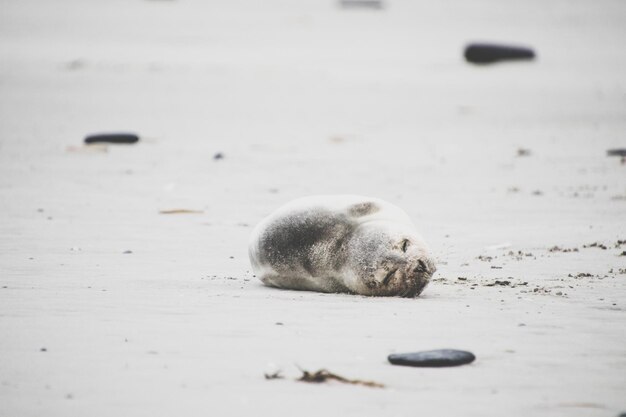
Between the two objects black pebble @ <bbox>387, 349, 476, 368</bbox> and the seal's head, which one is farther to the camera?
the seal's head

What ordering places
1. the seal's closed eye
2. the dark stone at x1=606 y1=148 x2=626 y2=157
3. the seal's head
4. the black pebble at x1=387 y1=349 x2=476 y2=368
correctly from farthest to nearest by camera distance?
the dark stone at x1=606 y1=148 x2=626 y2=157 < the seal's closed eye < the seal's head < the black pebble at x1=387 y1=349 x2=476 y2=368

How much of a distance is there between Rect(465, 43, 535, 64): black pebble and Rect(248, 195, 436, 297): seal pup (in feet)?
61.5

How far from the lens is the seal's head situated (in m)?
5.94

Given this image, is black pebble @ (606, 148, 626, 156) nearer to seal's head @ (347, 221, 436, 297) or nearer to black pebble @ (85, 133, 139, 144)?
black pebble @ (85, 133, 139, 144)

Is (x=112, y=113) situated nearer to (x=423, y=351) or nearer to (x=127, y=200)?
(x=127, y=200)

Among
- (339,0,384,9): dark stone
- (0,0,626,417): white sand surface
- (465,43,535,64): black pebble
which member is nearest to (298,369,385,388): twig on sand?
(0,0,626,417): white sand surface

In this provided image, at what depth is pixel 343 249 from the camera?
6043mm

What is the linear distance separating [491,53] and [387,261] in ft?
63.3

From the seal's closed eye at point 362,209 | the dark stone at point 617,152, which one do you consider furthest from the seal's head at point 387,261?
the dark stone at point 617,152

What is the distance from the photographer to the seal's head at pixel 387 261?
5938mm

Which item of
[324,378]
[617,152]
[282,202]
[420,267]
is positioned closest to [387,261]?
[420,267]

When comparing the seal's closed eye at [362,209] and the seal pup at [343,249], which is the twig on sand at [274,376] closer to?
the seal pup at [343,249]

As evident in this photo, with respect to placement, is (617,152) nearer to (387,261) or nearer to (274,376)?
(387,261)

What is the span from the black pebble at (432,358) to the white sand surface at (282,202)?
56 millimetres
